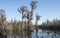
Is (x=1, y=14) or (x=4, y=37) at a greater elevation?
(x=1, y=14)

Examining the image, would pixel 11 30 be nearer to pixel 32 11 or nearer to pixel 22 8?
pixel 22 8

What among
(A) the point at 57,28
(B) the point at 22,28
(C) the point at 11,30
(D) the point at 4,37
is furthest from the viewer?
(A) the point at 57,28

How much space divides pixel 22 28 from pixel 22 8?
9.66 m

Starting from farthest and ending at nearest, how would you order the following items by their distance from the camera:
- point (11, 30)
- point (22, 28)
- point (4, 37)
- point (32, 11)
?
point (22, 28), point (11, 30), point (32, 11), point (4, 37)

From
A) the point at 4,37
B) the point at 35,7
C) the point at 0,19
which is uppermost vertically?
the point at 35,7

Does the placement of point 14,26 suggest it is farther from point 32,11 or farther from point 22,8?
point 32,11

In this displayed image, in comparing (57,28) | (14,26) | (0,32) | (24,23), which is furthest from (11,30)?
(57,28)

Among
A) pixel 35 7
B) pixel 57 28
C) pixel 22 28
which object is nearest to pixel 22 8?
pixel 35 7

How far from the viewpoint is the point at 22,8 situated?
53.7m

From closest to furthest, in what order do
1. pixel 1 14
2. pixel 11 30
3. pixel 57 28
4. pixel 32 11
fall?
pixel 32 11 < pixel 1 14 < pixel 11 30 < pixel 57 28

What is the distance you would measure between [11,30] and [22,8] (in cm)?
819

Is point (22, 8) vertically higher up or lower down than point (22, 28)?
higher up

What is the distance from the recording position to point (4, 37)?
1737 inches

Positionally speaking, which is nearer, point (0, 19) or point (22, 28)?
point (0, 19)
